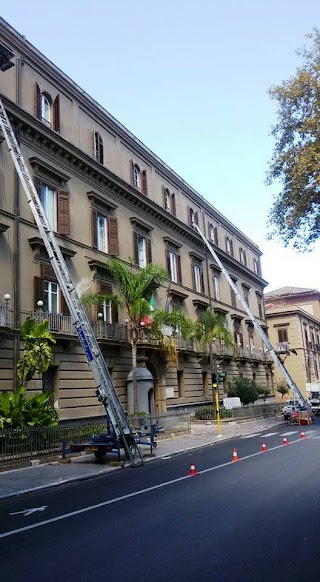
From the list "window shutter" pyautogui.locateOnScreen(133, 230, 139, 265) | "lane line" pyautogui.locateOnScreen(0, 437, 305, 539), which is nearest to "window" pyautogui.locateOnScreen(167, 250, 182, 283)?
"window shutter" pyautogui.locateOnScreen(133, 230, 139, 265)

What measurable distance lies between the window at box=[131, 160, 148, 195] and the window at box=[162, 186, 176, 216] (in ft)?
9.36

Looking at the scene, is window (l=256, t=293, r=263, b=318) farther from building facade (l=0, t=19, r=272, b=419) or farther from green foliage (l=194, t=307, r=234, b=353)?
green foliage (l=194, t=307, r=234, b=353)

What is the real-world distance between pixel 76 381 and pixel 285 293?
181 ft

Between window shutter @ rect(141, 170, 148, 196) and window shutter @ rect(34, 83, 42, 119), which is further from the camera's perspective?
window shutter @ rect(141, 170, 148, 196)

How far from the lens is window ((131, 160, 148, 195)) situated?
102ft

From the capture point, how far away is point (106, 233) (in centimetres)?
2728

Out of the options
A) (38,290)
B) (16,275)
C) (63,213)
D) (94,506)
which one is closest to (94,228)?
(63,213)

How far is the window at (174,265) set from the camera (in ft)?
113

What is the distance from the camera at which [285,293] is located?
241ft

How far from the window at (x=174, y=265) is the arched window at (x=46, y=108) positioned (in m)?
12.8

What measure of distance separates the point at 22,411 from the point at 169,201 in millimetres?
21951

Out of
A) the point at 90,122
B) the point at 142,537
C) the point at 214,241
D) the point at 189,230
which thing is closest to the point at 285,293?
the point at 214,241

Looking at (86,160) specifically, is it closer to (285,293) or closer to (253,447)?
(253,447)

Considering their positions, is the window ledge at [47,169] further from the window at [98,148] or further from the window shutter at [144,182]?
the window shutter at [144,182]
